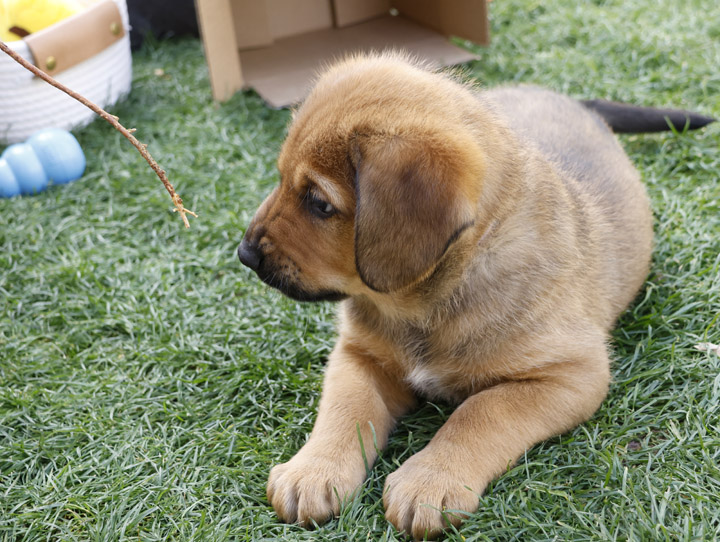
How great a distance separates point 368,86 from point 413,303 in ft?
2.69

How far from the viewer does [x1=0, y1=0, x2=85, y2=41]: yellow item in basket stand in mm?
5879

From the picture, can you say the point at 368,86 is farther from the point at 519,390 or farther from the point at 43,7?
the point at 43,7

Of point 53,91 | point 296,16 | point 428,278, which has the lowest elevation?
point 296,16

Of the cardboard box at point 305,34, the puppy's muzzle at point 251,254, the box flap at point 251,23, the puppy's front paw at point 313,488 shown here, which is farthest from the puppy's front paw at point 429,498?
the box flap at point 251,23

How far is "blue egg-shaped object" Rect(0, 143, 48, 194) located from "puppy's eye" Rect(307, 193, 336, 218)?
10.2 feet

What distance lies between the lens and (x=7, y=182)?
5.00 metres

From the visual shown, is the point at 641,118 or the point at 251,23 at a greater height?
the point at 251,23

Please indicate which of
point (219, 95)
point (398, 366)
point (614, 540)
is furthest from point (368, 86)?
point (219, 95)

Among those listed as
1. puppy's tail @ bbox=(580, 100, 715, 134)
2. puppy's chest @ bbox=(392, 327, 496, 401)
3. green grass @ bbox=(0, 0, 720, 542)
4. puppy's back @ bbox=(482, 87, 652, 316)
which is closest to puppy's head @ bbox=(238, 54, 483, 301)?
puppy's chest @ bbox=(392, 327, 496, 401)

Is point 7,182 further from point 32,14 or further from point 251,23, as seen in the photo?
point 251,23

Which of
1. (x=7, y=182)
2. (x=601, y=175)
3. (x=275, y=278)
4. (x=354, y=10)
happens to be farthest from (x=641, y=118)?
(x=7, y=182)

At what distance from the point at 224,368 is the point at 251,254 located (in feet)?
3.16

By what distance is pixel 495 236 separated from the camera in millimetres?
2793

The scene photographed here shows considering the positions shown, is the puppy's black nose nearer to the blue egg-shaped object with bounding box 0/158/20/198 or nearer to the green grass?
the green grass
